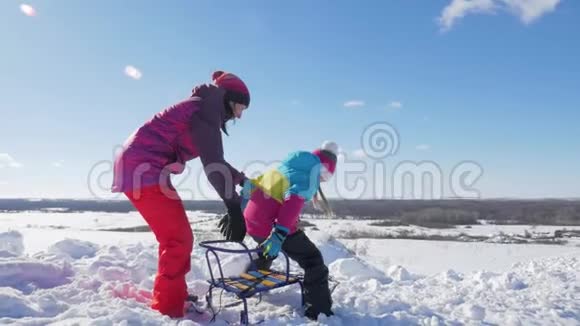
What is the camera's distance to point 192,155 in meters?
3.71

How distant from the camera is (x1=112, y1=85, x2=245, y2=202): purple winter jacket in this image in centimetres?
335

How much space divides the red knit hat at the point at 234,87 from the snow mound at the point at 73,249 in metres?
4.43

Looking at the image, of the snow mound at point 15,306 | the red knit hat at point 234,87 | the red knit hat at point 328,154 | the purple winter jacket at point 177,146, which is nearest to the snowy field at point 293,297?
the snow mound at point 15,306

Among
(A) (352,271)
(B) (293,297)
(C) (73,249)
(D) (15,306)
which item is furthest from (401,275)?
(C) (73,249)

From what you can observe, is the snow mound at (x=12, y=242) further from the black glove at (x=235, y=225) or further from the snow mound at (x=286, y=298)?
the black glove at (x=235, y=225)

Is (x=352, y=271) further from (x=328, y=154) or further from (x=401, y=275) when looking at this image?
(x=328, y=154)

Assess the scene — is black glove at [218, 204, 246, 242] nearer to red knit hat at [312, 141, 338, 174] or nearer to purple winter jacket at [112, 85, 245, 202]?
purple winter jacket at [112, 85, 245, 202]

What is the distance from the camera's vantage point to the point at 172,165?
3.66m

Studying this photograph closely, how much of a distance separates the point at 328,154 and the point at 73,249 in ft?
15.7

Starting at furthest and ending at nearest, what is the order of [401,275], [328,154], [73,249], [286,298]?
1. [73,249]
2. [401,275]
3. [286,298]
4. [328,154]

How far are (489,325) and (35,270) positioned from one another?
427cm

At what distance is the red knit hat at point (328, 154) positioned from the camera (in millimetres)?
4215

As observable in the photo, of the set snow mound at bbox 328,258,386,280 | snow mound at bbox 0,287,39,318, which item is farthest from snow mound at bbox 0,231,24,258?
snow mound at bbox 328,258,386,280

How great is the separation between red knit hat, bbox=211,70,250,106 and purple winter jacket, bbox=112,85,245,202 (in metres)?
0.10
